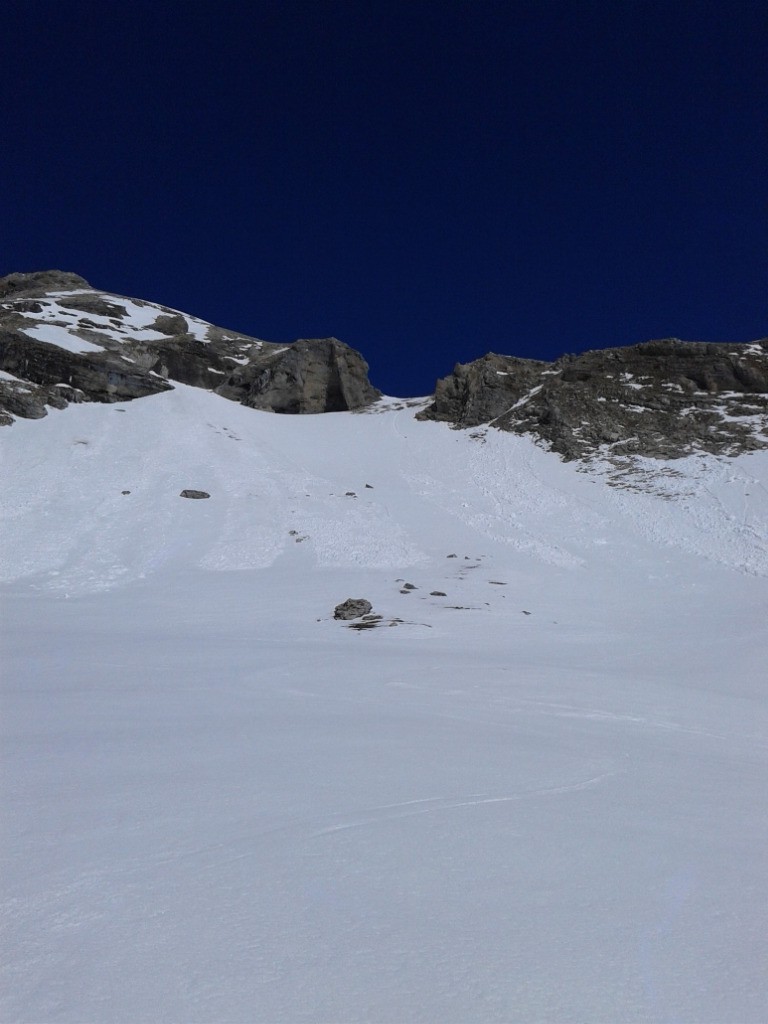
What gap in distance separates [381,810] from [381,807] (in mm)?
45

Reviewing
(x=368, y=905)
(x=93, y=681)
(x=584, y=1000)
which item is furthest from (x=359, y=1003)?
(x=93, y=681)

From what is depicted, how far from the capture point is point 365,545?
21797 mm

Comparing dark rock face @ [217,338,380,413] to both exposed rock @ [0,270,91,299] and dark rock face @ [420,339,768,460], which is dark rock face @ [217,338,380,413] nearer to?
dark rock face @ [420,339,768,460]

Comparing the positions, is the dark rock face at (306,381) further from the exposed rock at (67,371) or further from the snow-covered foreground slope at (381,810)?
the snow-covered foreground slope at (381,810)

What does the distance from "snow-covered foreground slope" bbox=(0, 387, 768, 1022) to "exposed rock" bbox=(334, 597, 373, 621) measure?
565 millimetres

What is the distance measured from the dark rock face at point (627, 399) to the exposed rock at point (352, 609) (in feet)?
82.4

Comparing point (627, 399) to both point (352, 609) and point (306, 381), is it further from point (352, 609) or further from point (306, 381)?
point (352, 609)

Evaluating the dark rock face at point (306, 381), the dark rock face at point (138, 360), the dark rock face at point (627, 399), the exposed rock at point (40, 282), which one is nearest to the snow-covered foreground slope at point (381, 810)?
Answer: the dark rock face at point (627, 399)

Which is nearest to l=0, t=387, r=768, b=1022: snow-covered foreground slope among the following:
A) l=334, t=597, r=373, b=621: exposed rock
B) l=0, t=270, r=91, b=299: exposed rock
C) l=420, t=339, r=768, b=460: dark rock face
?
l=334, t=597, r=373, b=621: exposed rock

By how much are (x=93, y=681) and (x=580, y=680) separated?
675 centimetres

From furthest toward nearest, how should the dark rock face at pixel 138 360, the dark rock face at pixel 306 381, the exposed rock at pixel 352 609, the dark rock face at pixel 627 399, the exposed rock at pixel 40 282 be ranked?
the exposed rock at pixel 40 282, the dark rock face at pixel 306 381, the dark rock face at pixel 138 360, the dark rock face at pixel 627 399, the exposed rock at pixel 352 609

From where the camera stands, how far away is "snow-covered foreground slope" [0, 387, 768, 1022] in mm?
2242

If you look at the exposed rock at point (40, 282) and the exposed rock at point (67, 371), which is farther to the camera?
the exposed rock at point (40, 282)

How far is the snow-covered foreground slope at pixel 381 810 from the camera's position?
2.24 meters
